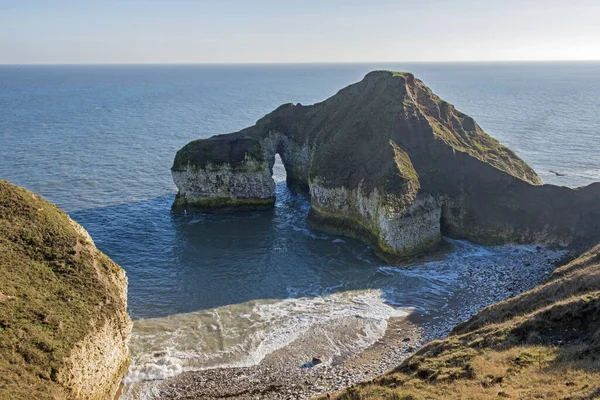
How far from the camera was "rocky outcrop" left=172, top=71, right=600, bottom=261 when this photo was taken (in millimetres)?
48000

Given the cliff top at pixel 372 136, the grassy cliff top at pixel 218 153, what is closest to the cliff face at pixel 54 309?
the grassy cliff top at pixel 218 153

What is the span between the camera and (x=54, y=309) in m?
25.1

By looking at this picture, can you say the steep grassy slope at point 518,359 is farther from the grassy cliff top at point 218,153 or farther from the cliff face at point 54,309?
the grassy cliff top at point 218,153

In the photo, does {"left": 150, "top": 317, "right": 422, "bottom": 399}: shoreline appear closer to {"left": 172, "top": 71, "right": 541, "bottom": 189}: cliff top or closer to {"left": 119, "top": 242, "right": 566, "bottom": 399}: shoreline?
{"left": 119, "top": 242, "right": 566, "bottom": 399}: shoreline

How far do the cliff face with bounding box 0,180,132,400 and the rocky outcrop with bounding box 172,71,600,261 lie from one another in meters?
27.9

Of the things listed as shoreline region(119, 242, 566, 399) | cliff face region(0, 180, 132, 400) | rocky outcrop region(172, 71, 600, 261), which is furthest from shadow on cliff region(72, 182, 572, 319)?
cliff face region(0, 180, 132, 400)

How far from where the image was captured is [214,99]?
618 ft

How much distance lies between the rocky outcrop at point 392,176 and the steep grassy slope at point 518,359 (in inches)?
769

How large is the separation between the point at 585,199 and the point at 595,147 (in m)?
51.5

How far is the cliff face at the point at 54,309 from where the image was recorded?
21938 millimetres

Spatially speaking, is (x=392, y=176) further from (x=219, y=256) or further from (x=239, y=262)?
(x=219, y=256)

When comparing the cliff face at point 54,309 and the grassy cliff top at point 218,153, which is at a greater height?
the grassy cliff top at point 218,153

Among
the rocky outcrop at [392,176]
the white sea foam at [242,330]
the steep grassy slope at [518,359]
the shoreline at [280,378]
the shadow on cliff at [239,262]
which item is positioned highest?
the rocky outcrop at [392,176]

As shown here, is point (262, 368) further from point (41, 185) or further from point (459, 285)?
point (41, 185)
